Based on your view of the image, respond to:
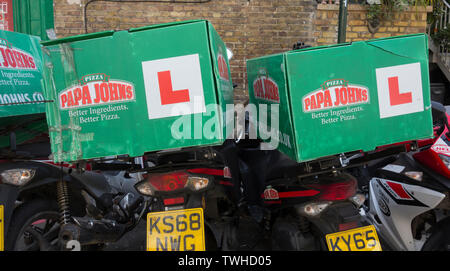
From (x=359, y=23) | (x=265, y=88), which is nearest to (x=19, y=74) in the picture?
(x=265, y=88)

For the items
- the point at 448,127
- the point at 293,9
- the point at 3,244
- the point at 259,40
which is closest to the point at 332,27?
the point at 293,9

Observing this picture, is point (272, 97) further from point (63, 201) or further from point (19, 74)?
point (19, 74)

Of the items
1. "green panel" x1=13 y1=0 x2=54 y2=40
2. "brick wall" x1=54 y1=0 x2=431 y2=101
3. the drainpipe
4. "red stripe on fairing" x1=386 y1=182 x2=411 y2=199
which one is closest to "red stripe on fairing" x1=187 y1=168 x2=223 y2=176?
"red stripe on fairing" x1=386 y1=182 x2=411 y2=199

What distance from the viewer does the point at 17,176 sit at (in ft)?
7.71

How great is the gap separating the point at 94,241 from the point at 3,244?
513 millimetres

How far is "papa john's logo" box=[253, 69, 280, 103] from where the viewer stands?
2.06 meters

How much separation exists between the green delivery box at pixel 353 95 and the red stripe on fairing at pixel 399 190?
716mm

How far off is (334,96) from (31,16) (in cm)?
395

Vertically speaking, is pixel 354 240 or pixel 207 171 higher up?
pixel 207 171

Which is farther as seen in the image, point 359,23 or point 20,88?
point 359,23

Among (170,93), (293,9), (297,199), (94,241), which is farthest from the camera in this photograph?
(293,9)

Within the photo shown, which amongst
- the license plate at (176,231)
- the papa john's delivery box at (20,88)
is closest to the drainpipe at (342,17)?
the papa john's delivery box at (20,88)
